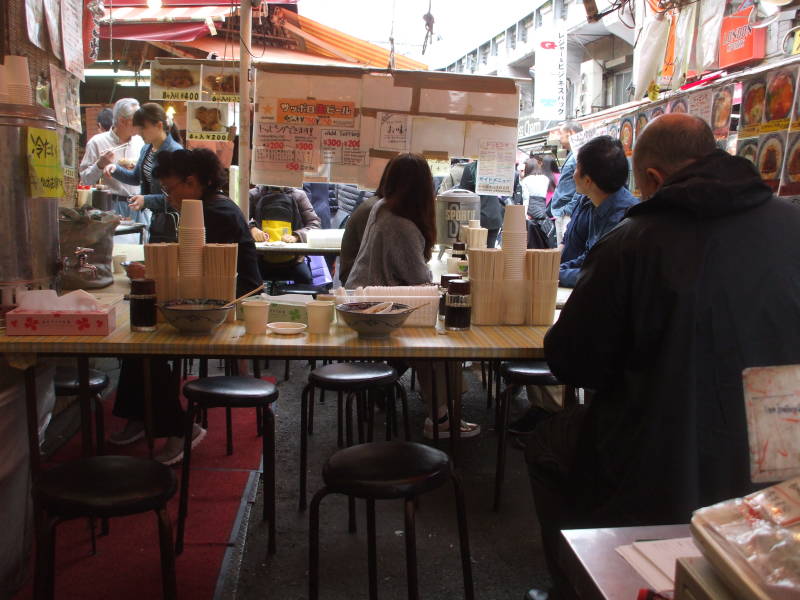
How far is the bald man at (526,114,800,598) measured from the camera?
1700mm

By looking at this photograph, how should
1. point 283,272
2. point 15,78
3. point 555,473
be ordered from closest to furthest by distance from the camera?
1. point 555,473
2. point 15,78
3. point 283,272

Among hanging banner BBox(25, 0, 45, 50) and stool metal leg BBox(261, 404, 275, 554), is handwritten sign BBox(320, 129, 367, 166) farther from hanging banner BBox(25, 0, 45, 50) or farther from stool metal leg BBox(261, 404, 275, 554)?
stool metal leg BBox(261, 404, 275, 554)

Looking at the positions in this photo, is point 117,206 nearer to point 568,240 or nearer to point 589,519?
point 568,240

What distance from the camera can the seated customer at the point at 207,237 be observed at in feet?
11.8

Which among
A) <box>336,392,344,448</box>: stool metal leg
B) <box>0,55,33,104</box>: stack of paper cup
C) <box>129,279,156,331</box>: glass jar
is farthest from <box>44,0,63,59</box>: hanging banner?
<box>336,392,344,448</box>: stool metal leg

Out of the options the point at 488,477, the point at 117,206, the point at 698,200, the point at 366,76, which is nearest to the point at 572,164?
the point at 366,76

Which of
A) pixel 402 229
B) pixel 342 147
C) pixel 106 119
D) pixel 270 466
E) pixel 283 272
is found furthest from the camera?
pixel 106 119

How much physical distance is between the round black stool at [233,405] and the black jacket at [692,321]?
1398 mm

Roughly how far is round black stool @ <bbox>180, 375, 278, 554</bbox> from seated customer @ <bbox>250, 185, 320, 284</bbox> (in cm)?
283

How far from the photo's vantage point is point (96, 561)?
2.71m

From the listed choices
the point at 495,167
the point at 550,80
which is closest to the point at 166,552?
the point at 495,167

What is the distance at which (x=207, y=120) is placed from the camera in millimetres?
5246

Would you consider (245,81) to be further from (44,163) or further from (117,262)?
(44,163)

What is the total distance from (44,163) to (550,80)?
11.7 metres
